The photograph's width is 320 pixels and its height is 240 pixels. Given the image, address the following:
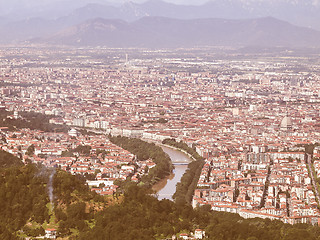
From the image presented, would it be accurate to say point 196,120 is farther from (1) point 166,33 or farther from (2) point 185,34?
(1) point 166,33

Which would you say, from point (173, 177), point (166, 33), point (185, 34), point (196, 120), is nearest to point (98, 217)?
point (173, 177)

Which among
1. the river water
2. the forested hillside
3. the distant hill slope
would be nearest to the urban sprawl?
the river water

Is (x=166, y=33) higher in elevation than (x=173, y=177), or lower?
lower

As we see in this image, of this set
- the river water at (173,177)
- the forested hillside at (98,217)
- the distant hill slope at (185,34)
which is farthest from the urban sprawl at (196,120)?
the distant hill slope at (185,34)

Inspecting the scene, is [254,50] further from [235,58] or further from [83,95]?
[83,95]

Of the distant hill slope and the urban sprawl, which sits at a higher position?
the urban sprawl

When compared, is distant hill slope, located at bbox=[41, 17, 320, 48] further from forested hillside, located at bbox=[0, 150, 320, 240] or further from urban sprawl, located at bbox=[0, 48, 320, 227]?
forested hillside, located at bbox=[0, 150, 320, 240]
